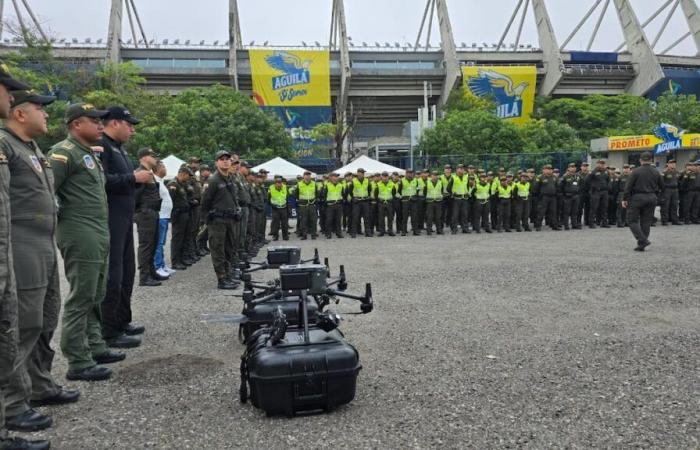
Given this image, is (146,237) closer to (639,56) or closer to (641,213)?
(641,213)

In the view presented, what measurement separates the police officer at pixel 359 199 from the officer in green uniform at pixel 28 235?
37.6 feet

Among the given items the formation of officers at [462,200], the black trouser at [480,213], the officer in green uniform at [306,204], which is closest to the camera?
the officer in green uniform at [306,204]

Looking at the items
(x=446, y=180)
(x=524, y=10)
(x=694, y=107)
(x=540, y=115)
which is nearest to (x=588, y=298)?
(x=446, y=180)

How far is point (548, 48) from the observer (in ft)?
173

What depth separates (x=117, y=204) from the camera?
4.47 meters

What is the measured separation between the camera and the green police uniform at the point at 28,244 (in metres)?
A: 2.82

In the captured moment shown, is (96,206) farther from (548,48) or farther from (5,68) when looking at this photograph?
(548,48)

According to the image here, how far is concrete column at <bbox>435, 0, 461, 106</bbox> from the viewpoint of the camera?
4962 centimetres

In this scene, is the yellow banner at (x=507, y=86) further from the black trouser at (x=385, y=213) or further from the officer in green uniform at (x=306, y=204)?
the officer in green uniform at (x=306, y=204)

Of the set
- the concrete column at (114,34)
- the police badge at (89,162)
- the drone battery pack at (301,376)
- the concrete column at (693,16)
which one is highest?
the concrete column at (693,16)

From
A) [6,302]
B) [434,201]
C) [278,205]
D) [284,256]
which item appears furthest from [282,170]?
[6,302]

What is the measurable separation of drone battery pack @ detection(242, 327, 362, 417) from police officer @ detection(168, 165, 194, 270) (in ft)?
20.6

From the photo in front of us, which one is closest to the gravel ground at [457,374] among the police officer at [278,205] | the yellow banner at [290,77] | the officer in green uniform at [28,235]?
the officer in green uniform at [28,235]

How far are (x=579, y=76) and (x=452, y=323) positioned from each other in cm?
5328
